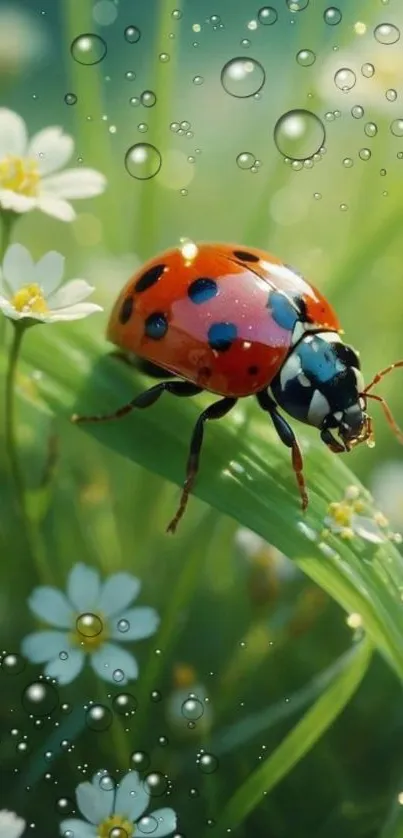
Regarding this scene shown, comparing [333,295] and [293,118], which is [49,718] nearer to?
[333,295]

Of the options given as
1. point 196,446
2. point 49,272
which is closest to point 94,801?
point 196,446

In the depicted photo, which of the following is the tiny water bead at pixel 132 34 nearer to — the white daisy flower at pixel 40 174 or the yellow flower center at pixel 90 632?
the white daisy flower at pixel 40 174

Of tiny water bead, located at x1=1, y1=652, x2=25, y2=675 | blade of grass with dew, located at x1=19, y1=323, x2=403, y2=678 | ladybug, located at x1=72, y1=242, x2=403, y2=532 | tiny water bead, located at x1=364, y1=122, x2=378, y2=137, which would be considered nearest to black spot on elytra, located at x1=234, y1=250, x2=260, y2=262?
ladybug, located at x1=72, y1=242, x2=403, y2=532

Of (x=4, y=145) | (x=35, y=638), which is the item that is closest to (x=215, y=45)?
(x=4, y=145)

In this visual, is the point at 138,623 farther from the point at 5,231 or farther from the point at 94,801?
the point at 5,231

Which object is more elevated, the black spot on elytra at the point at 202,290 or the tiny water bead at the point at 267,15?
the tiny water bead at the point at 267,15

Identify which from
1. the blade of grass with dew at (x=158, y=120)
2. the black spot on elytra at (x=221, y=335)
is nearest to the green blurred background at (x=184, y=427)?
the blade of grass with dew at (x=158, y=120)
